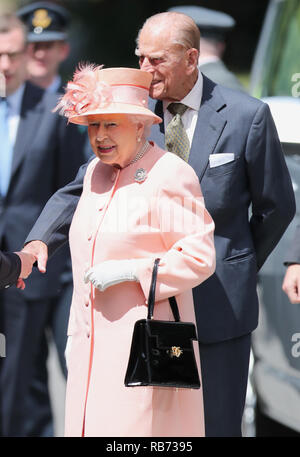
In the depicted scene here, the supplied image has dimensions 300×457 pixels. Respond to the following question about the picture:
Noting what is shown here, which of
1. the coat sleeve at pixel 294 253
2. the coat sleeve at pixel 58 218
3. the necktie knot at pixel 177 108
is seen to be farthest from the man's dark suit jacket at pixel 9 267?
the coat sleeve at pixel 294 253

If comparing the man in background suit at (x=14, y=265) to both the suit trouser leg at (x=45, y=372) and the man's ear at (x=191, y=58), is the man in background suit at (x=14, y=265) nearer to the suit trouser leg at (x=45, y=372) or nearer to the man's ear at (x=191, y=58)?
the man's ear at (x=191, y=58)

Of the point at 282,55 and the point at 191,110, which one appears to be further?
the point at 282,55

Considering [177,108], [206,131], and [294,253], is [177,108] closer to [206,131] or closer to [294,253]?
[206,131]

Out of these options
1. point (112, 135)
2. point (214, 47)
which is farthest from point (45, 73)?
point (112, 135)

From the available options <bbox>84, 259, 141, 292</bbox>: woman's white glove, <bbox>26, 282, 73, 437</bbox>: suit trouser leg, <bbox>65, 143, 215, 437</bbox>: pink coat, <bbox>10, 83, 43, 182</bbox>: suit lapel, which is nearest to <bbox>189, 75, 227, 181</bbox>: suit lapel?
<bbox>65, 143, 215, 437</bbox>: pink coat

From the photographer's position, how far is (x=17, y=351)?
6520 millimetres

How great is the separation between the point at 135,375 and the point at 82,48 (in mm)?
11905

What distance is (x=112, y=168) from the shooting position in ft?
14.8

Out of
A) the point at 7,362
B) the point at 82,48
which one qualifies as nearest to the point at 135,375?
the point at 7,362

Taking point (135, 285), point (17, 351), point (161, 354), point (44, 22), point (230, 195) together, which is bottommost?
point (17, 351)

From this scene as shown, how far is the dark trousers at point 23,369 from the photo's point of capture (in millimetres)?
→ 6422

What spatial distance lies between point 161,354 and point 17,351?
2435 millimetres

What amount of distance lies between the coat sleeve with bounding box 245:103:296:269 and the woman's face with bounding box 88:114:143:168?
1.95 feet

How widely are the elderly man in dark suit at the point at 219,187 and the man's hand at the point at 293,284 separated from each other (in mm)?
133
